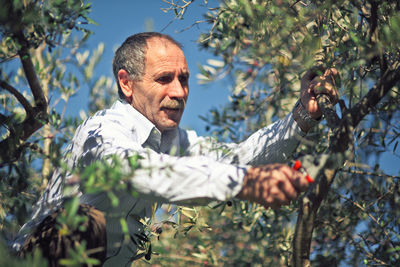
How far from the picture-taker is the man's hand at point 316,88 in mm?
2457

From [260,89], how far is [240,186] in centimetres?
260

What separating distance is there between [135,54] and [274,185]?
5.53 ft

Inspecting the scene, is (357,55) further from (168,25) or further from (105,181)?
(105,181)

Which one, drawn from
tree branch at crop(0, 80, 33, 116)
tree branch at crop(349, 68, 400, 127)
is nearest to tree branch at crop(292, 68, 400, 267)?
tree branch at crop(349, 68, 400, 127)

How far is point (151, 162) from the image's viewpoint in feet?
6.06

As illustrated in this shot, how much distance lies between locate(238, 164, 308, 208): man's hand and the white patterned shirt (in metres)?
0.05

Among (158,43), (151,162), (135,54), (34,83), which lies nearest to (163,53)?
(158,43)

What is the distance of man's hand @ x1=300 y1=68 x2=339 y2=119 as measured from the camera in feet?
8.06

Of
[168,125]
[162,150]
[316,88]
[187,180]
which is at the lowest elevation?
[187,180]

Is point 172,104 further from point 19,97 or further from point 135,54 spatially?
point 19,97

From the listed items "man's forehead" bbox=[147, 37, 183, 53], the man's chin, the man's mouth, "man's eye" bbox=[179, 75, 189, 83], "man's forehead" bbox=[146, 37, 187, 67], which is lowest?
the man's chin

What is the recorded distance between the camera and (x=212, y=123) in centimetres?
459

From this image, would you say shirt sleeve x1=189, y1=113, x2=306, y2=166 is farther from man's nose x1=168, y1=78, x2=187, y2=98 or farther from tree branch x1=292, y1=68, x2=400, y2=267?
tree branch x1=292, y1=68, x2=400, y2=267

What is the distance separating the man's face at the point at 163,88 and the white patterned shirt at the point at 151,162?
0.34ft
